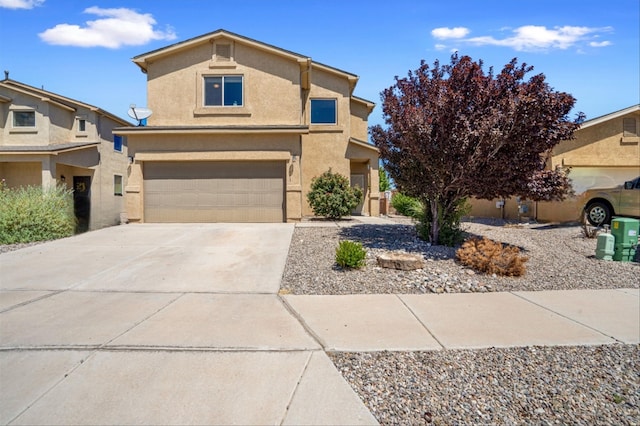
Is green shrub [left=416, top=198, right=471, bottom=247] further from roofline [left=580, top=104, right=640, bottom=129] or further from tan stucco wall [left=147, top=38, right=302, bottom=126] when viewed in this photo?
roofline [left=580, top=104, right=640, bottom=129]

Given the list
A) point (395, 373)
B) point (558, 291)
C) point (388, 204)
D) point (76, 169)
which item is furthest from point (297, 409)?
point (76, 169)

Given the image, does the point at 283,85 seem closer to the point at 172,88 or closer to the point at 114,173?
the point at 172,88

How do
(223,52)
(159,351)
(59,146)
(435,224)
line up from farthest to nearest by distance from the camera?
(59,146) → (223,52) → (435,224) → (159,351)

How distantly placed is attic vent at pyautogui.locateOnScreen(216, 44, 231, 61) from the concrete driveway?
10998 mm

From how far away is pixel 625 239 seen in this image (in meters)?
8.98

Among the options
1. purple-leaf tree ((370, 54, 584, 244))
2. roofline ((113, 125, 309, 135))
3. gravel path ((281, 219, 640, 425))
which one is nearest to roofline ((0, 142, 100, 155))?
roofline ((113, 125, 309, 135))

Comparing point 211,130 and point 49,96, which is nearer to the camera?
point 211,130

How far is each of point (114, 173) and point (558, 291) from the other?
1017 inches

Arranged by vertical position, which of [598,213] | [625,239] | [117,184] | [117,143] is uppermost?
[117,143]

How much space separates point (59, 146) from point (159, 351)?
66.3ft

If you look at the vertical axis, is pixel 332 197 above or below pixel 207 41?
below

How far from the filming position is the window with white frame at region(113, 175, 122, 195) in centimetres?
2505

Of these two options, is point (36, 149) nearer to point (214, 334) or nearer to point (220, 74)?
point (220, 74)

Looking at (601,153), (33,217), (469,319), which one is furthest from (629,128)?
(33,217)
